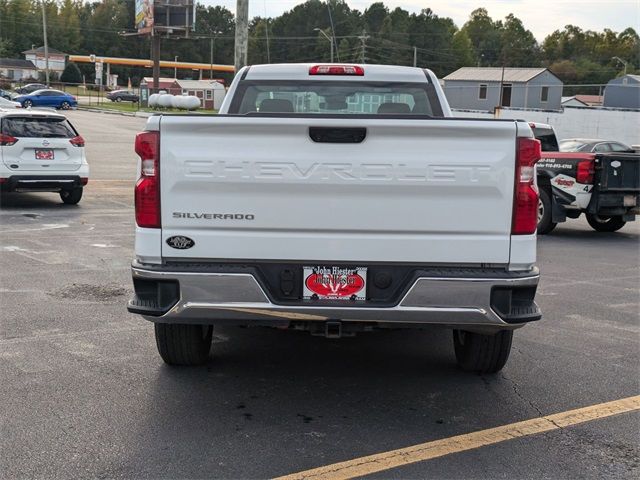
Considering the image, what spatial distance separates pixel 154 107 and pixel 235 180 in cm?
6624

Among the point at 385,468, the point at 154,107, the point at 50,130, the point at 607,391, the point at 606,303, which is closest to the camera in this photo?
the point at 385,468

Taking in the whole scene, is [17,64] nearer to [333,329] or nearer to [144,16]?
[144,16]

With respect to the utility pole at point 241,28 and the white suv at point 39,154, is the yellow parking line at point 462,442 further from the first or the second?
the utility pole at point 241,28

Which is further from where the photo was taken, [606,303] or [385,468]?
[606,303]

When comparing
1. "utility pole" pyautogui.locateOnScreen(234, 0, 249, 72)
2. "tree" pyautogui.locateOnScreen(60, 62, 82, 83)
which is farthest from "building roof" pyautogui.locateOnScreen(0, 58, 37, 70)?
"utility pole" pyautogui.locateOnScreen(234, 0, 249, 72)

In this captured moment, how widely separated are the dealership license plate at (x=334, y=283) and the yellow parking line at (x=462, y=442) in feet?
2.89

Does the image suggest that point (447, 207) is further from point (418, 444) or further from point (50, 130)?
point (50, 130)

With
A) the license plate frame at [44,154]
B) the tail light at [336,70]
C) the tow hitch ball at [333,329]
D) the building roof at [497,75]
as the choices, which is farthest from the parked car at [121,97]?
the tow hitch ball at [333,329]

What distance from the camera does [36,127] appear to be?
14039 millimetres

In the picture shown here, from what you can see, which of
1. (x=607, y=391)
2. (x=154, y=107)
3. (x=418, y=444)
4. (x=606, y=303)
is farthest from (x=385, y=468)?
(x=154, y=107)

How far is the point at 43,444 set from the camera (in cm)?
418

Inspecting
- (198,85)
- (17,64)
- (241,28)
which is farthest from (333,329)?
(17,64)

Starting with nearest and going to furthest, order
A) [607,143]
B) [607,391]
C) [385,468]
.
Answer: [385,468] < [607,391] < [607,143]

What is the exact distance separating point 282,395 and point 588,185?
9.31 meters
